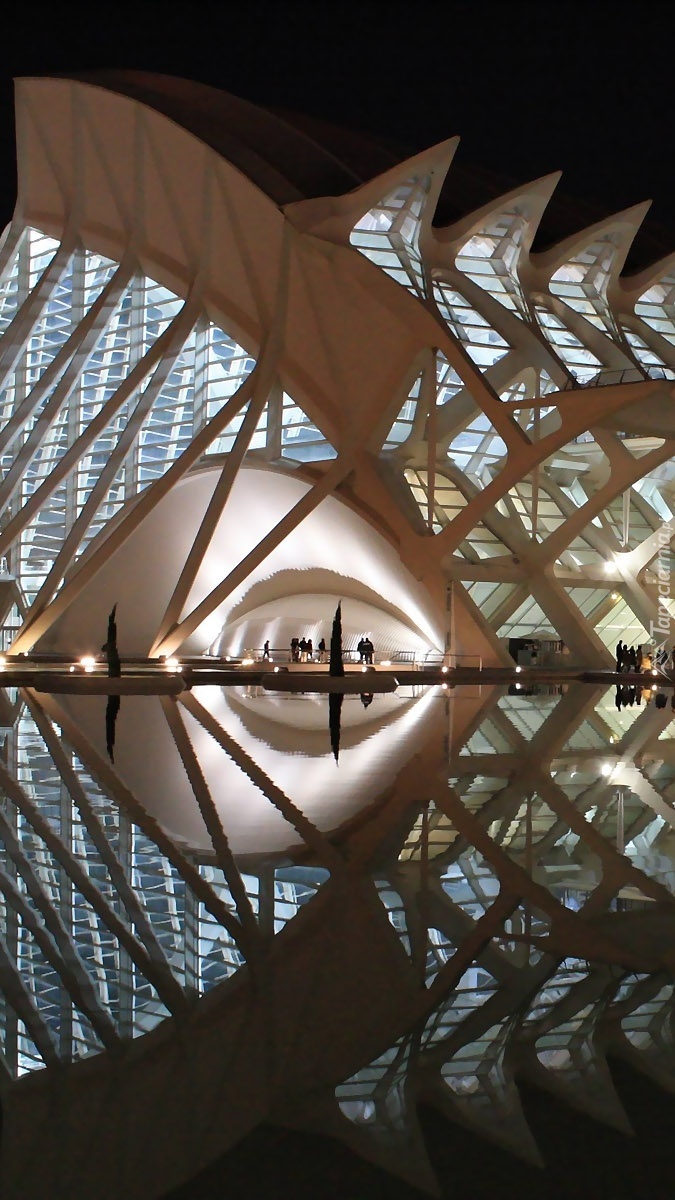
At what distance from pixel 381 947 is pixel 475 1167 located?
1.97m

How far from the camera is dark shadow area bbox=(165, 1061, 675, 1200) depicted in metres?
2.61

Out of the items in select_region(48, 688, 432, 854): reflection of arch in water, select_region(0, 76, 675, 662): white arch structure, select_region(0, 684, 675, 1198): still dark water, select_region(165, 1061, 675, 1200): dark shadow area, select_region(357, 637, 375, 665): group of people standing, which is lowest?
select_region(165, 1061, 675, 1200): dark shadow area

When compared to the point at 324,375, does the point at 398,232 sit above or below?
above

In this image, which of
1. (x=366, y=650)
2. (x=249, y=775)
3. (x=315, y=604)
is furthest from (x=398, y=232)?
(x=249, y=775)

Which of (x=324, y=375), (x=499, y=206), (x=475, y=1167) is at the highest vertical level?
(x=499, y=206)

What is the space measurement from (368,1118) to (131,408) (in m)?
35.7

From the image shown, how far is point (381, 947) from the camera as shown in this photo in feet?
15.5

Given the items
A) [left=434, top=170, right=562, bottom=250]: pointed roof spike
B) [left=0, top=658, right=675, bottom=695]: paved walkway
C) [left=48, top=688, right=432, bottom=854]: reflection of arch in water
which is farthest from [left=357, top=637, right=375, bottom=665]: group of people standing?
[left=48, top=688, right=432, bottom=854]: reflection of arch in water

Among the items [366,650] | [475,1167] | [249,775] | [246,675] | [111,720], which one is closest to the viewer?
Result: [475,1167]

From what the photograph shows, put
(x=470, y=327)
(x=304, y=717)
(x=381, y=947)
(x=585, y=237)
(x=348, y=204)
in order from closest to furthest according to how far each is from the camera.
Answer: (x=381, y=947)
(x=304, y=717)
(x=348, y=204)
(x=470, y=327)
(x=585, y=237)

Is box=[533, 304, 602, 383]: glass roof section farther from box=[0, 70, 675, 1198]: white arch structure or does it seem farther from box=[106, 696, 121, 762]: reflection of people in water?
box=[106, 696, 121, 762]: reflection of people in water

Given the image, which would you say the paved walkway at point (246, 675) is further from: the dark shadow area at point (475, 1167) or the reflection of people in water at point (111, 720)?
the dark shadow area at point (475, 1167)

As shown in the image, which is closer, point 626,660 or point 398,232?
point 626,660

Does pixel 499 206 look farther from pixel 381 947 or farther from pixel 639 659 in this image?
pixel 381 947
